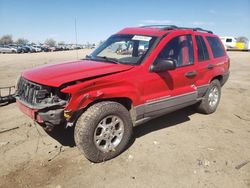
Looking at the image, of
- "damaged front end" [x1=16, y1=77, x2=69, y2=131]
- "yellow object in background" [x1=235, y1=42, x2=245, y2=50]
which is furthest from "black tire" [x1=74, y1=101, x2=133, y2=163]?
"yellow object in background" [x1=235, y1=42, x2=245, y2=50]

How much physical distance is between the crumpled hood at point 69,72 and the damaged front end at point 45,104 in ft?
0.40

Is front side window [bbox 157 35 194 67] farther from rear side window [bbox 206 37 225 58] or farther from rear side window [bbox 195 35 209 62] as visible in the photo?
rear side window [bbox 206 37 225 58]

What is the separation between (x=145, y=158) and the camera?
3922 mm

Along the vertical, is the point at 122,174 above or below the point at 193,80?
below

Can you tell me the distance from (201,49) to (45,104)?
352cm

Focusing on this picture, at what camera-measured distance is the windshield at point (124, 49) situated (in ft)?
14.3

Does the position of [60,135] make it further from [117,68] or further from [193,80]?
[193,80]

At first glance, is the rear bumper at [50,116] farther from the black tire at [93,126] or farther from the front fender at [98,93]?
the black tire at [93,126]

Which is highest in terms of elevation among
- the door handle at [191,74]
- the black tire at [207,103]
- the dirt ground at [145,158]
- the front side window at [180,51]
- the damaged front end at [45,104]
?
the front side window at [180,51]

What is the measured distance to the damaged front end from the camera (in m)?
3.38

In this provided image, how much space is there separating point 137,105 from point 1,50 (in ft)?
147

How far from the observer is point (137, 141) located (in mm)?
4512

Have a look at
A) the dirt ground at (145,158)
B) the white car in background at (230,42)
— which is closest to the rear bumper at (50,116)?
the dirt ground at (145,158)

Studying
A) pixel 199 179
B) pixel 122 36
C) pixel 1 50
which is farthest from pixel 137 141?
pixel 1 50
